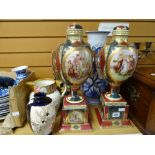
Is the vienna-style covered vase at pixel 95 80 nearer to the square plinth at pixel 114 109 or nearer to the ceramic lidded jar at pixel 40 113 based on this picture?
the square plinth at pixel 114 109

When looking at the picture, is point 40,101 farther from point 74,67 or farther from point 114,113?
point 114,113

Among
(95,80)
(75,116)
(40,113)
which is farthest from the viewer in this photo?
(95,80)

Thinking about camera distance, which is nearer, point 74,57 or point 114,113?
point 74,57

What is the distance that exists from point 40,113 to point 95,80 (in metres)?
0.38

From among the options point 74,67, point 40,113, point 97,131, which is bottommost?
point 97,131

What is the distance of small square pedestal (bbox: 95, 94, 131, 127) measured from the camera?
69 centimetres

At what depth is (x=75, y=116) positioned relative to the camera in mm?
692

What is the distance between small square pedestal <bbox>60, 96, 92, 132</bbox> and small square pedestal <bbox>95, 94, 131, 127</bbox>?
0.24 feet

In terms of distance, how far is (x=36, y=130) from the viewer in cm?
62

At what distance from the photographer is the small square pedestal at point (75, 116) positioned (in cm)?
68

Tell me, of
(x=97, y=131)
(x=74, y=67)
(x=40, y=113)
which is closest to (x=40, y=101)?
(x=40, y=113)

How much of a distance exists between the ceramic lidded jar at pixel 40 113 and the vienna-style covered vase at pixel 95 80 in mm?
289

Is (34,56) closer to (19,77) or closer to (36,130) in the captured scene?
(19,77)

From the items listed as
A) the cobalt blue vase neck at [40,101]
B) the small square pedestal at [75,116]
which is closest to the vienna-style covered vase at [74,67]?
the small square pedestal at [75,116]
